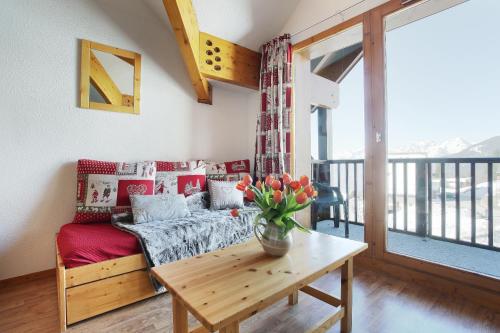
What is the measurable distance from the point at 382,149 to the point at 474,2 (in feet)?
3.90

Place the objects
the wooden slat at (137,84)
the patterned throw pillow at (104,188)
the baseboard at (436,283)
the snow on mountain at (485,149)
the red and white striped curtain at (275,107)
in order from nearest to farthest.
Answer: the baseboard at (436,283)
the snow on mountain at (485,149)
the patterned throw pillow at (104,188)
the wooden slat at (137,84)
the red and white striped curtain at (275,107)

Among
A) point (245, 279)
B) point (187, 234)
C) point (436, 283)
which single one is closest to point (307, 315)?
point (245, 279)

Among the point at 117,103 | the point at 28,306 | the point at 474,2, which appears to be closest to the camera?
the point at 28,306

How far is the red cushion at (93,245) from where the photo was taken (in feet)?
4.76

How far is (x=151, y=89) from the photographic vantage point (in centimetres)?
258

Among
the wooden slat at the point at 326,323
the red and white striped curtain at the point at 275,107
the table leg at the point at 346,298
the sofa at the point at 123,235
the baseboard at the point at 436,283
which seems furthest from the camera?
the red and white striped curtain at the point at 275,107

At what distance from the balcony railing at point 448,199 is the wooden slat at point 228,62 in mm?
1811

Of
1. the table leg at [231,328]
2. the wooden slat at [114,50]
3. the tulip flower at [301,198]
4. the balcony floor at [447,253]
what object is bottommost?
the balcony floor at [447,253]

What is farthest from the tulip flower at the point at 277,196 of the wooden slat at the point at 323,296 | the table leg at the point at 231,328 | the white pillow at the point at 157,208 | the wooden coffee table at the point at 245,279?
the white pillow at the point at 157,208

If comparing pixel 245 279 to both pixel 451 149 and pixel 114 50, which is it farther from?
pixel 114 50

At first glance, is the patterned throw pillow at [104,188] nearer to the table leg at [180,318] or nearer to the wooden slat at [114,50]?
the wooden slat at [114,50]

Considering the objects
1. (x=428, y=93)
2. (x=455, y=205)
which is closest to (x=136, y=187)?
(x=428, y=93)

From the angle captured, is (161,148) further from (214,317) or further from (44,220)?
(214,317)

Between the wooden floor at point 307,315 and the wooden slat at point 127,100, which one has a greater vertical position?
the wooden slat at point 127,100
